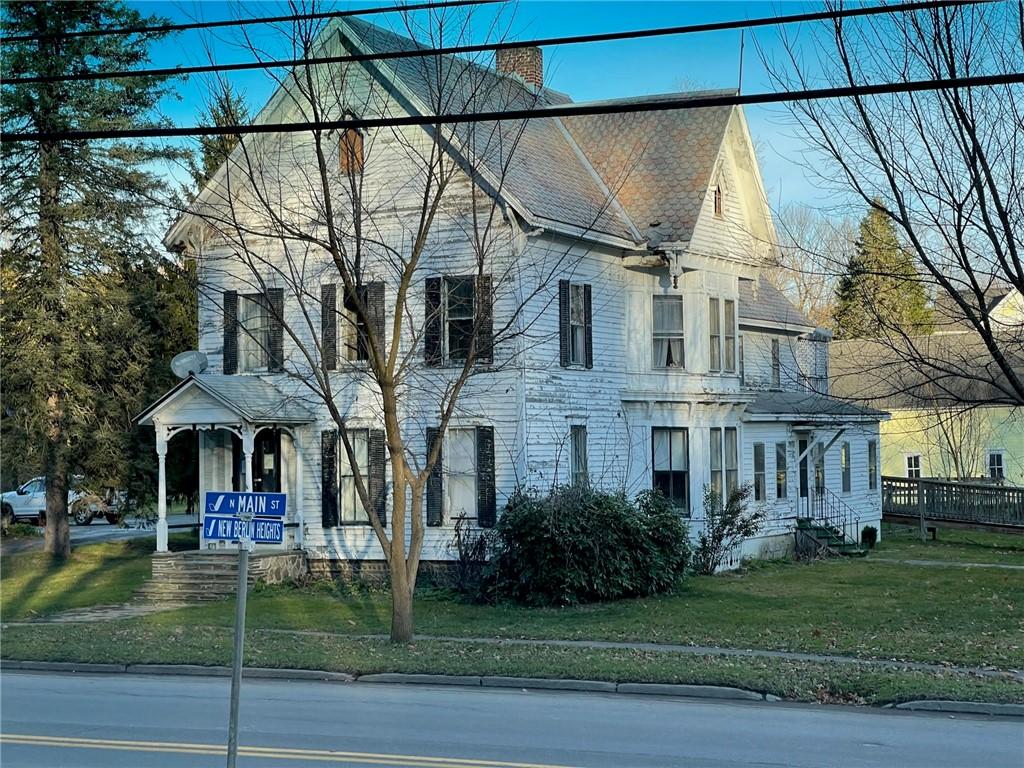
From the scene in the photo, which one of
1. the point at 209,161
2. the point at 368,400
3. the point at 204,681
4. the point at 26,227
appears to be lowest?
the point at 204,681

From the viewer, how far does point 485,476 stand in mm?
25234

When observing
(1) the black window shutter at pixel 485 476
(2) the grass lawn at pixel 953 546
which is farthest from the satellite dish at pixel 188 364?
(2) the grass lawn at pixel 953 546

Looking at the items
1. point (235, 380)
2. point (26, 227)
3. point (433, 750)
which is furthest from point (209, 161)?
point (433, 750)

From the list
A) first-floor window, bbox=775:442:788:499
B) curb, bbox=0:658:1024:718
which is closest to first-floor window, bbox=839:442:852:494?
first-floor window, bbox=775:442:788:499

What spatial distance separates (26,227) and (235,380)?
854cm

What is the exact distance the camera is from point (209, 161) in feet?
123

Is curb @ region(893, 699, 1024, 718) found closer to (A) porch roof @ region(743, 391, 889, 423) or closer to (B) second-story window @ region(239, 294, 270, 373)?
(A) porch roof @ region(743, 391, 889, 423)

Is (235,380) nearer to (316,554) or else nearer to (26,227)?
(316,554)

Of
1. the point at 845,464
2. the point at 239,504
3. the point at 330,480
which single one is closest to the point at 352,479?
the point at 330,480

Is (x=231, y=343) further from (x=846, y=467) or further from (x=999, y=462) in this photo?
(x=999, y=462)

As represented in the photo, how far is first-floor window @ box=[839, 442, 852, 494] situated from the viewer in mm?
38062

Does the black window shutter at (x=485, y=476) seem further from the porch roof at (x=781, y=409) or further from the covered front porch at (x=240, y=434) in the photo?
the porch roof at (x=781, y=409)

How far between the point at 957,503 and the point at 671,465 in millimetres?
16021

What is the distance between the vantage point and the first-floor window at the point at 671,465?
28.5 metres
